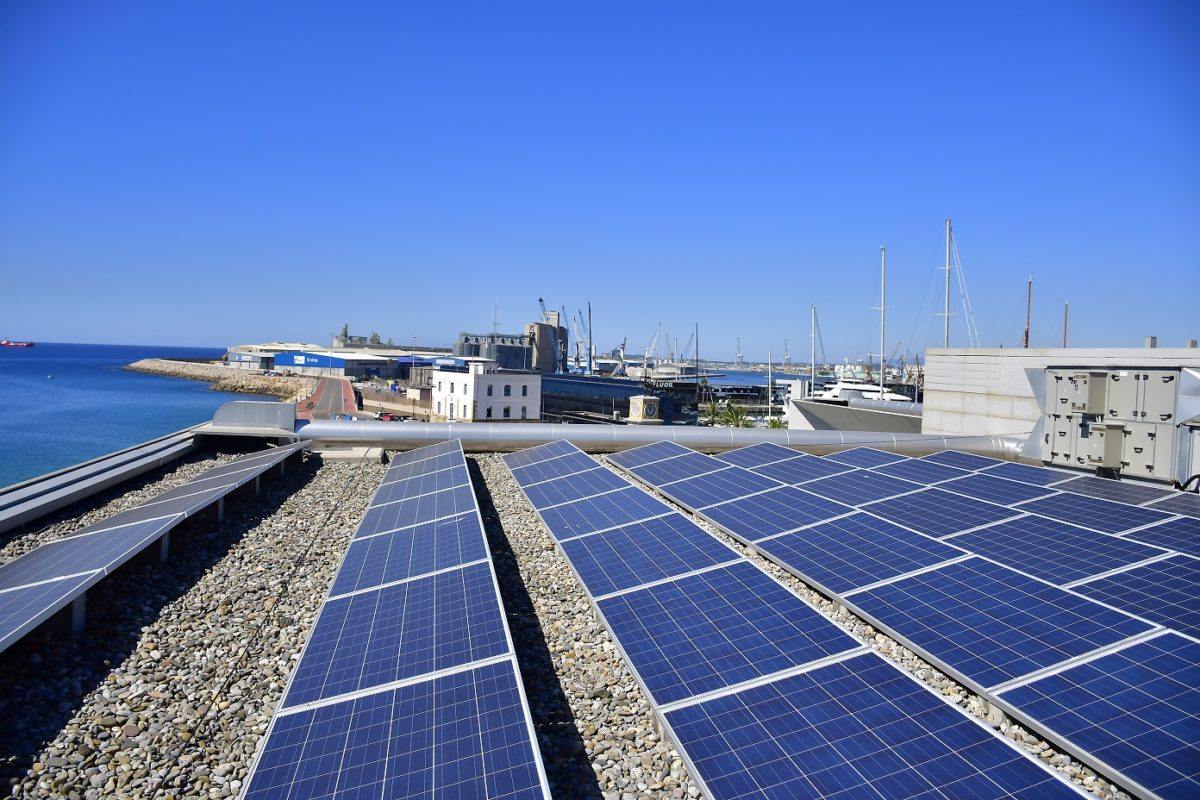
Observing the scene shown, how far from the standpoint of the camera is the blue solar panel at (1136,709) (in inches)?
198

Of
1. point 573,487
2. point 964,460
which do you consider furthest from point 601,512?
point 964,460

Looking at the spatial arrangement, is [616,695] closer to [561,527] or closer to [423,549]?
[423,549]

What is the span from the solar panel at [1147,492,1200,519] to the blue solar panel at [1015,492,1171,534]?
55 centimetres

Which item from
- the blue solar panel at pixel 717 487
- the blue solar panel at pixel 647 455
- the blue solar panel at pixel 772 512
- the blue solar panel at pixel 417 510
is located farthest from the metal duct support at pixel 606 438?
the blue solar panel at pixel 772 512

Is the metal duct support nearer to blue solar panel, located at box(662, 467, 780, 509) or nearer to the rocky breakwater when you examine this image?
blue solar panel, located at box(662, 467, 780, 509)

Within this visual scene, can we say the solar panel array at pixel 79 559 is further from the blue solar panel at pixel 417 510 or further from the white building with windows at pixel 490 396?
the white building with windows at pixel 490 396

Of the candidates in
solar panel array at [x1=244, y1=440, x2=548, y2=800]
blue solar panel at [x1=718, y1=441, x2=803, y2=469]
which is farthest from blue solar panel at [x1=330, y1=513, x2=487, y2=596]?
blue solar panel at [x1=718, y1=441, x2=803, y2=469]

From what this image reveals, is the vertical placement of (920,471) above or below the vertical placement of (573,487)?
above

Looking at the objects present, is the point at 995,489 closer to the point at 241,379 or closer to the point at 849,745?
the point at 849,745

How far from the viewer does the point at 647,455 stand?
65.4ft

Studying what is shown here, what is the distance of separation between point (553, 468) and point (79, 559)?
1060cm

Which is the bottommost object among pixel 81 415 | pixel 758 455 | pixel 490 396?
pixel 81 415

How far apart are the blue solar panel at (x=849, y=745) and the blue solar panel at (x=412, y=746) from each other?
57.4 inches

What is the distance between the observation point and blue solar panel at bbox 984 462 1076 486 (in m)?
13.7
